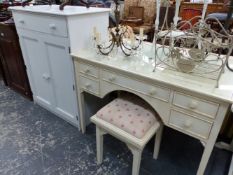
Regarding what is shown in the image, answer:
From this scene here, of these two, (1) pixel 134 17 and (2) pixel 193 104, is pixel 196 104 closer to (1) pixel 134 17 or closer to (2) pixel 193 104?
(2) pixel 193 104

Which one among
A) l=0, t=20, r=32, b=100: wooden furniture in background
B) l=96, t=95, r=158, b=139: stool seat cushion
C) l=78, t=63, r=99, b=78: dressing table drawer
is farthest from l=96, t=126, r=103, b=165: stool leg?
l=0, t=20, r=32, b=100: wooden furniture in background

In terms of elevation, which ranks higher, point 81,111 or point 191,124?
point 191,124

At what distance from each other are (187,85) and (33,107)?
177 centimetres

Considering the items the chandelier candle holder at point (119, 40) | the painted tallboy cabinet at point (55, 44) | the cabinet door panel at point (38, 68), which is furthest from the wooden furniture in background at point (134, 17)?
the chandelier candle holder at point (119, 40)

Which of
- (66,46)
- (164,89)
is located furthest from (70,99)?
(164,89)

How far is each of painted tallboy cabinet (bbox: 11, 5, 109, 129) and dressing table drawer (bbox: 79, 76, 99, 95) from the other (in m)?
0.12

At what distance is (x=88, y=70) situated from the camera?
1.33 metres

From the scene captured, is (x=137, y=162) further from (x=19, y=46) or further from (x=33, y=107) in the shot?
(x=19, y=46)

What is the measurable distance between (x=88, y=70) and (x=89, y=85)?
124 mm

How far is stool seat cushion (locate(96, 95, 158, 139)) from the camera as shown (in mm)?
1075

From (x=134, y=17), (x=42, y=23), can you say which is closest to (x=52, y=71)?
(x=42, y=23)

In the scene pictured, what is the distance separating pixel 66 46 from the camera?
138 centimetres

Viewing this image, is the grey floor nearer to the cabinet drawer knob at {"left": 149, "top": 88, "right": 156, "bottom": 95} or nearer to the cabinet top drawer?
the cabinet drawer knob at {"left": 149, "top": 88, "right": 156, "bottom": 95}

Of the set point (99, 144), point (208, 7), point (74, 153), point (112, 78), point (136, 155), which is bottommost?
point (74, 153)
